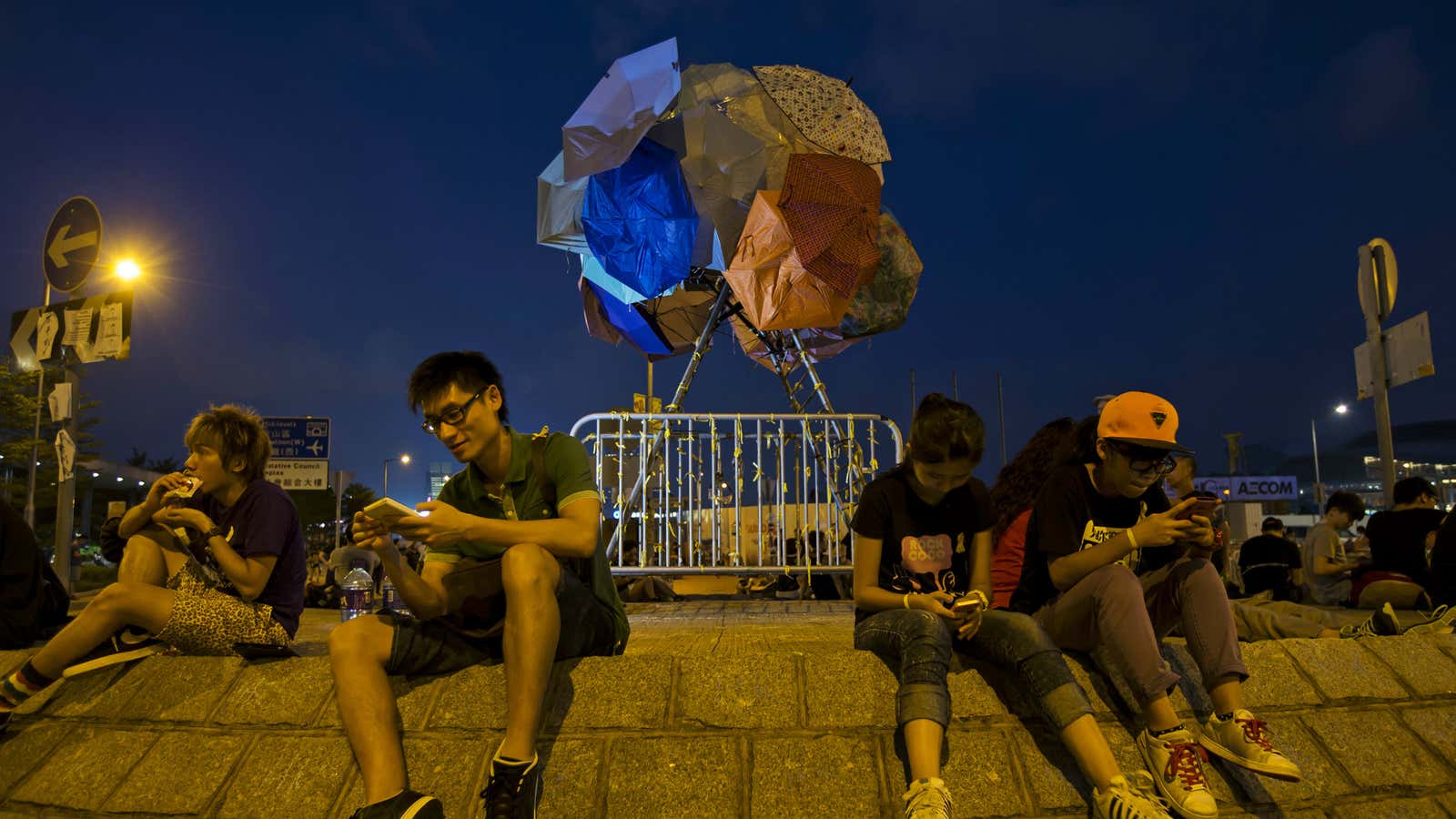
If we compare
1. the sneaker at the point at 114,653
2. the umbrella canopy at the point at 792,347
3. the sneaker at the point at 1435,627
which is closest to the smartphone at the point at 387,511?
the sneaker at the point at 114,653

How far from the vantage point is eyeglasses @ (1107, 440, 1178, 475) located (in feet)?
10.8

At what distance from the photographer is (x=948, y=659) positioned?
3023 mm

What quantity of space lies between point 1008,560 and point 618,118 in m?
5.27

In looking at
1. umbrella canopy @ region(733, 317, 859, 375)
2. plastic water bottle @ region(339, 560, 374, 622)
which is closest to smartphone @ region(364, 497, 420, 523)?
plastic water bottle @ region(339, 560, 374, 622)

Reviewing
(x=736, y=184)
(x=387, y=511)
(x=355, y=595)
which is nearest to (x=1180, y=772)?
(x=387, y=511)

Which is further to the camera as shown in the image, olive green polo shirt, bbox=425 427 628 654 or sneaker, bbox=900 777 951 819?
olive green polo shirt, bbox=425 427 628 654

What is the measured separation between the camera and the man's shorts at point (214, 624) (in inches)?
138

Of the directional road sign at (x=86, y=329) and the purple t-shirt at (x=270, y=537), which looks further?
the directional road sign at (x=86, y=329)

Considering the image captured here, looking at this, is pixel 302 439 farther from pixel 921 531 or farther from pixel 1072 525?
pixel 1072 525

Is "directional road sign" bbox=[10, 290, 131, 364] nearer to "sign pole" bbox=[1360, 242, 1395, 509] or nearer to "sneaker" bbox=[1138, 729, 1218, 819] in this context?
"sneaker" bbox=[1138, 729, 1218, 819]

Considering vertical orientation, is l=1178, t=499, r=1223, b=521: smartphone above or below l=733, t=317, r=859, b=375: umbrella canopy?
below

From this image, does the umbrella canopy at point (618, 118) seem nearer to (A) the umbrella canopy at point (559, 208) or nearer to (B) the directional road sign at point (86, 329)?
(A) the umbrella canopy at point (559, 208)

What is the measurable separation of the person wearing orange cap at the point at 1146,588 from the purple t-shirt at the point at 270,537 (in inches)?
124

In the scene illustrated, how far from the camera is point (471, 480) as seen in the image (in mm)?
3385
